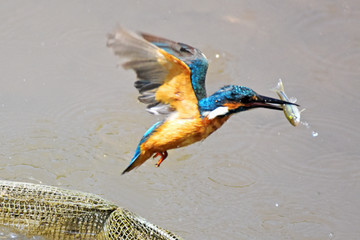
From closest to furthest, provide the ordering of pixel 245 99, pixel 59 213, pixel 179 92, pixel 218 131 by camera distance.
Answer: pixel 245 99, pixel 179 92, pixel 59 213, pixel 218 131

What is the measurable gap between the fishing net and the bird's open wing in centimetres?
69

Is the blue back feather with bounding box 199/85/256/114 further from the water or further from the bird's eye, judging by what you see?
the water

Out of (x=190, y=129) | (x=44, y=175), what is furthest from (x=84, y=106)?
(x=190, y=129)

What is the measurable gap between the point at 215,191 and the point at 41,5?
120 inches

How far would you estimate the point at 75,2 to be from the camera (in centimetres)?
648

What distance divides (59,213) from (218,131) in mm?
1890

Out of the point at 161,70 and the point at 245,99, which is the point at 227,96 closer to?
the point at 245,99

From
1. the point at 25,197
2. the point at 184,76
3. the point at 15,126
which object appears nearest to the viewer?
the point at 184,76

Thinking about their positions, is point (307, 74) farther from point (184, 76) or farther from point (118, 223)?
point (118, 223)

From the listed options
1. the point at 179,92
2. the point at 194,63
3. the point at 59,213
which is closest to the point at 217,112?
the point at 179,92

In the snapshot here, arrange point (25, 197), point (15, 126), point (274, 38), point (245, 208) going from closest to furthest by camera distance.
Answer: point (25, 197), point (245, 208), point (15, 126), point (274, 38)

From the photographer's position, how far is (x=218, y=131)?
17.3 feet

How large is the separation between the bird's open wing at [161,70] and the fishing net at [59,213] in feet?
2.26

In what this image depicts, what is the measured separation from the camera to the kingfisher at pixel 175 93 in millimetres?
3482
